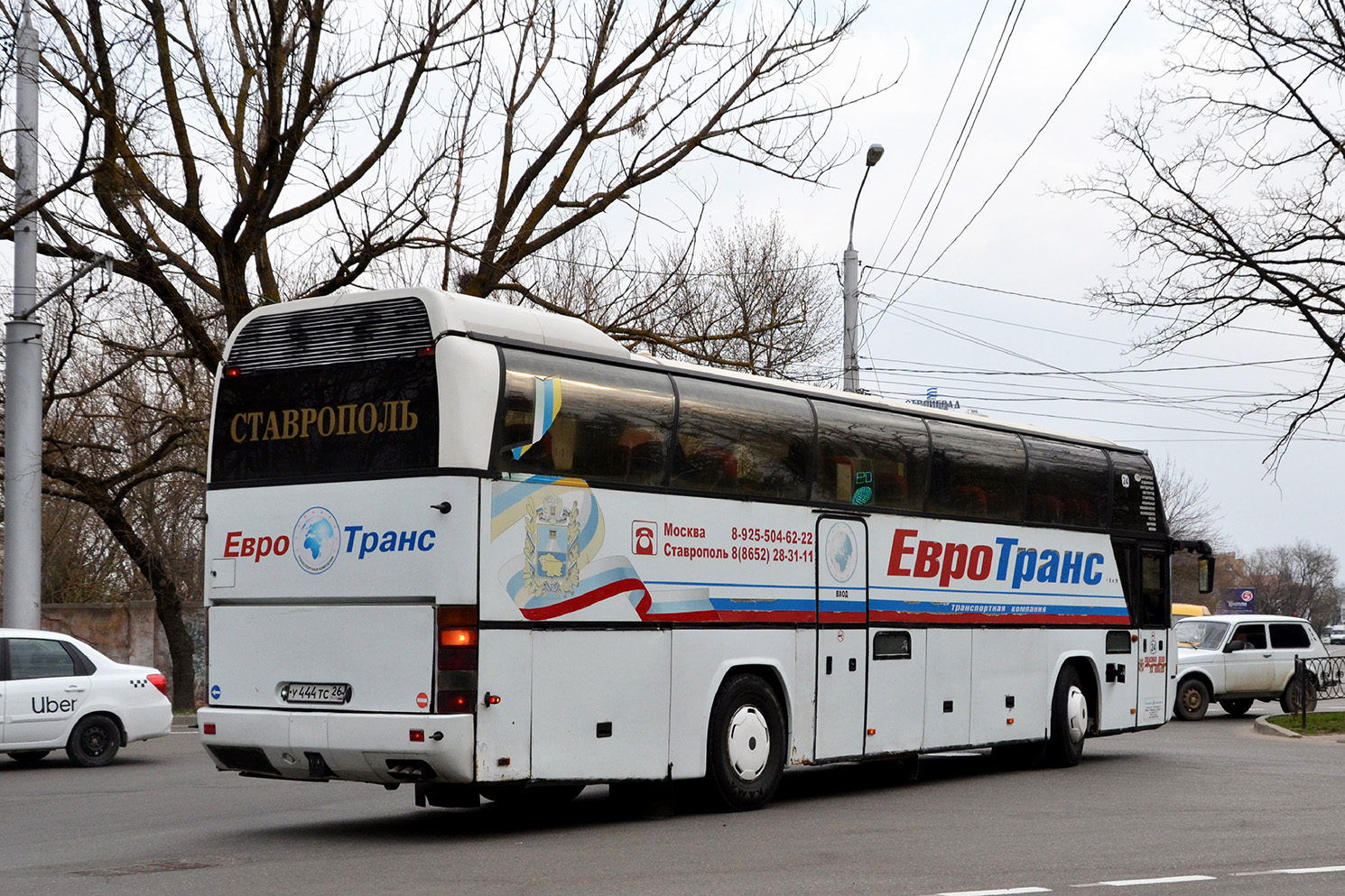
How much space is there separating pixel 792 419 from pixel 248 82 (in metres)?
13.1

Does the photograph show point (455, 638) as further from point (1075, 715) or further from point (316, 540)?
point (1075, 715)

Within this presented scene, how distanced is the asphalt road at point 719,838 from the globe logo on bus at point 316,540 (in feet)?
6.28

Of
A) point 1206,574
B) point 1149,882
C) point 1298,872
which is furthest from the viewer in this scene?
point 1206,574

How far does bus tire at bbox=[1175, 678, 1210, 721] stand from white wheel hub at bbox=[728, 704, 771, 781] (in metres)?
16.0

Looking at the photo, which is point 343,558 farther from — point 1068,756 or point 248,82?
point 248,82

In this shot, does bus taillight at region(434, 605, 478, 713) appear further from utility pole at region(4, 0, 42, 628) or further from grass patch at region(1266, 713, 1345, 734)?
grass patch at region(1266, 713, 1345, 734)

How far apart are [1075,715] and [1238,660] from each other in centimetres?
1089

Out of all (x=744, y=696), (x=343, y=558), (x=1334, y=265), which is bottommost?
(x=744, y=696)

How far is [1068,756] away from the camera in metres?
17.2

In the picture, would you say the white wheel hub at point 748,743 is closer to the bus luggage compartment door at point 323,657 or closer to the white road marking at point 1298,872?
the bus luggage compartment door at point 323,657

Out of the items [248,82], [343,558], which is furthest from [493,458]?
[248,82]

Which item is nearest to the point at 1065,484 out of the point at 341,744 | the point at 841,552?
the point at 841,552

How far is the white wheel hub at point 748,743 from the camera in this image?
12492 mm

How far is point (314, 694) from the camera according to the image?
35.0 ft
